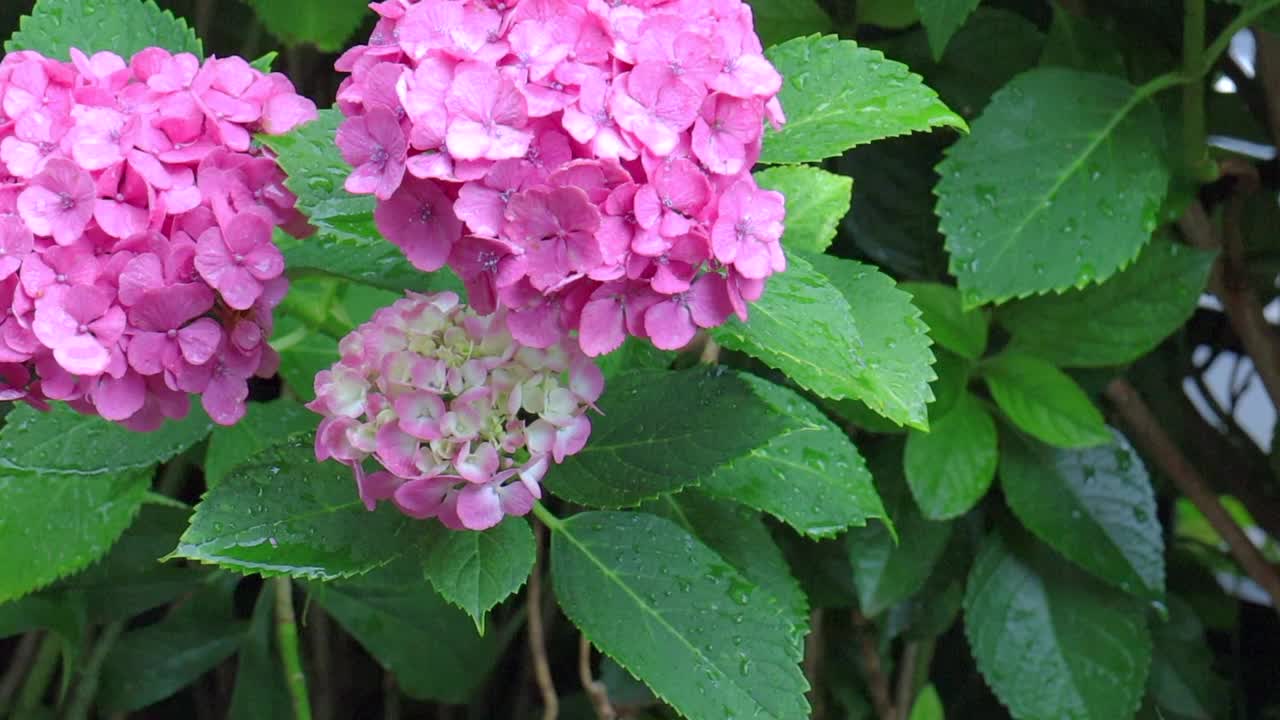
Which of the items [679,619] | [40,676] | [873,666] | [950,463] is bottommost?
[40,676]

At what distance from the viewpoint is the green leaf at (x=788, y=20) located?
97 centimetres

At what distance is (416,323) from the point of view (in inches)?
24.3

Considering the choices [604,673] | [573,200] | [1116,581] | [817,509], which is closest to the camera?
[573,200]

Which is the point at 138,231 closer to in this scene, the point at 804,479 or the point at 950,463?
the point at 804,479

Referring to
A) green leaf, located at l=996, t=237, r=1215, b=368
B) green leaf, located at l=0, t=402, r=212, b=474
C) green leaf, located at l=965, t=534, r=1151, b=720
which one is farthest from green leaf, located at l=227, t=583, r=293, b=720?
green leaf, located at l=996, t=237, r=1215, b=368

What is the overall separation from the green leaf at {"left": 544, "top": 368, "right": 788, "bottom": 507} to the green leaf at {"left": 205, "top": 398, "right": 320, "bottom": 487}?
24cm

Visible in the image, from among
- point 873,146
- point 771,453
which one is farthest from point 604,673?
point 873,146

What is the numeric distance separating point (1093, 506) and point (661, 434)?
482mm

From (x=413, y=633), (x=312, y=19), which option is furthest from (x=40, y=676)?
(x=312, y=19)

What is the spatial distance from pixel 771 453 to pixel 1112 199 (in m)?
0.31

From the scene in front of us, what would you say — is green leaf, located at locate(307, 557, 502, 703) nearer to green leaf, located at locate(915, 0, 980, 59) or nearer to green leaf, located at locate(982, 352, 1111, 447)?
green leaf, located at locate(982, 352, 1111, 447)

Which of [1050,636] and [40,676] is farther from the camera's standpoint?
[40,676]

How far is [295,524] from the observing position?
2.03 ft

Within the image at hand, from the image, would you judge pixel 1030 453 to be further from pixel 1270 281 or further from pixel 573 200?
pixel 573 200
